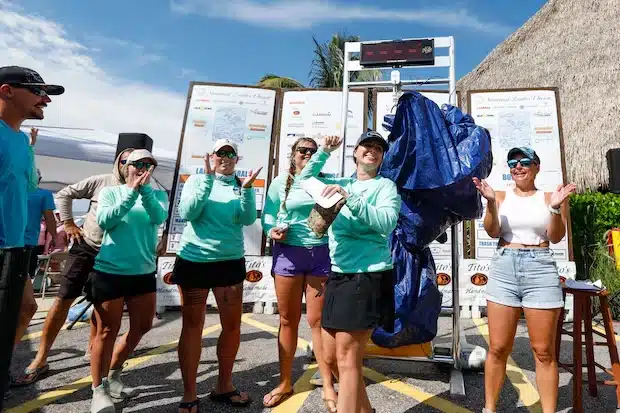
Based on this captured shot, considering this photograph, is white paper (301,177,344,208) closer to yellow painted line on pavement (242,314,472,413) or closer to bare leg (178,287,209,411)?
bare leg (178,287,209,411)

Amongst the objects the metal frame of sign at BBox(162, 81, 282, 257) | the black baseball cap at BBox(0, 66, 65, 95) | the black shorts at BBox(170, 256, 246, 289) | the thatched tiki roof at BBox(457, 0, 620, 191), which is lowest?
the black shorts at BBox(170, 256, 246, 289)

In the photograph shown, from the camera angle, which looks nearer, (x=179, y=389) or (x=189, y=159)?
(x=179, y=389)

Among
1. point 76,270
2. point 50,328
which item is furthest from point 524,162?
point 50,328

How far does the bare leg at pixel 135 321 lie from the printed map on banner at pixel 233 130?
352cm

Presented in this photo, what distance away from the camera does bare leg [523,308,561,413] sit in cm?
239

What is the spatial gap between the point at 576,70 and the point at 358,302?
12.1 m

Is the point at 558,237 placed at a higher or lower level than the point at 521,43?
lower

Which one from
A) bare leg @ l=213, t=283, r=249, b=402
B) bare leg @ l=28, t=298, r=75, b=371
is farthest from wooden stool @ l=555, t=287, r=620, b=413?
bare leg @ l=28, t=298, r=75, b=371

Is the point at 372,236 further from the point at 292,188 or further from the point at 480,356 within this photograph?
the point at 480,356

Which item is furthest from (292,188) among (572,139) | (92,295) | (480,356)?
(572,139)

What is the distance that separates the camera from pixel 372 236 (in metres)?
2.12

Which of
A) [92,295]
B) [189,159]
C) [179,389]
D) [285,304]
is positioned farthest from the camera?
[189,159]

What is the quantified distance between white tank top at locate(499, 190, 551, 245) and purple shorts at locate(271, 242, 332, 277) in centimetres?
122

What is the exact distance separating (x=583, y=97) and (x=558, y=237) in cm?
992
